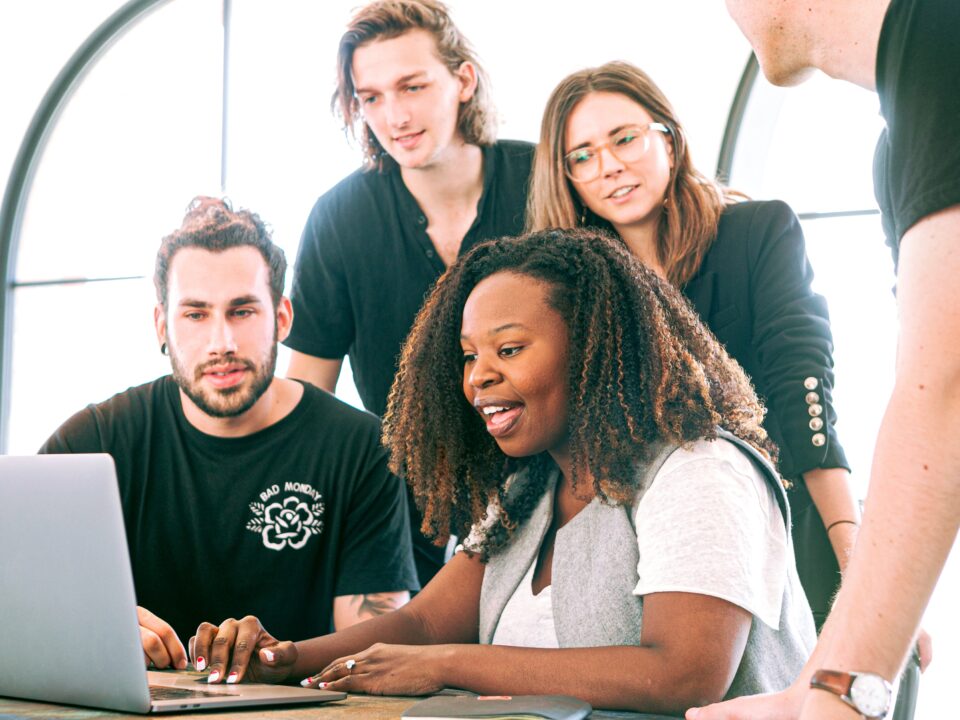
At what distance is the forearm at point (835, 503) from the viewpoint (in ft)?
6.21

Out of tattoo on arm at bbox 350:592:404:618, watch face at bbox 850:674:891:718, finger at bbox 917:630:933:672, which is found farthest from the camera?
tattoo on arm at bbox 350:592:404:618

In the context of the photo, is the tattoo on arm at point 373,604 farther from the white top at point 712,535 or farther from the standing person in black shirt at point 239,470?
the white top at point 712,535

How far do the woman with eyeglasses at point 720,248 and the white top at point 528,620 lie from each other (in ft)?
2.00

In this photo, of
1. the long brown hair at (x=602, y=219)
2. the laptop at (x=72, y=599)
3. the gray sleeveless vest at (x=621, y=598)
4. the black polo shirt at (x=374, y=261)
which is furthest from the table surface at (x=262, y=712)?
the black polo shirt at (x=374, y=261)

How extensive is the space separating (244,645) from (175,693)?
20cm

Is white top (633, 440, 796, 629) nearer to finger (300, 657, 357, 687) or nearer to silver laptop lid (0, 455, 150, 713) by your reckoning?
finger (300, 657, 357, 687)

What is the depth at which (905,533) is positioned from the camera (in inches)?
31.8

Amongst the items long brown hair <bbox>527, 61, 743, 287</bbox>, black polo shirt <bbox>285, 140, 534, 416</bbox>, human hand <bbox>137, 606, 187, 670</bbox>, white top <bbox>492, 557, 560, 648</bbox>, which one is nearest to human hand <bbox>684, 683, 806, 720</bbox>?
white top <bbox>492, 557, 560, 648</bbox>

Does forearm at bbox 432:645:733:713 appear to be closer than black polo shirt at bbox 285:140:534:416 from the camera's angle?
Yes

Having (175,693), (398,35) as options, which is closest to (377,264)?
(398,35)

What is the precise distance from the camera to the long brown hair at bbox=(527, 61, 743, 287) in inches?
83.1

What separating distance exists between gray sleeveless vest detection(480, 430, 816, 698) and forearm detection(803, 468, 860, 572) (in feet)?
1.55

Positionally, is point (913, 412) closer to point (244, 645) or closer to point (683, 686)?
Answer: point (683, 686)

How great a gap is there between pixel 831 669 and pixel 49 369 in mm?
6102
